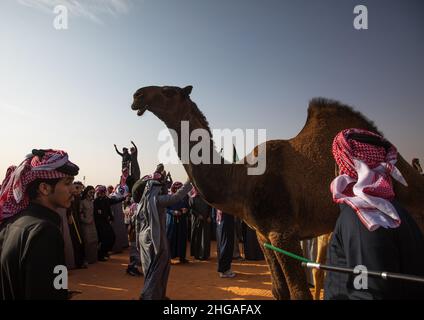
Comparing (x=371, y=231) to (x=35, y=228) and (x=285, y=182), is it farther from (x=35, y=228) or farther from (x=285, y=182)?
(x=285, y=182)

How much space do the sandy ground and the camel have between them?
10.3 feet

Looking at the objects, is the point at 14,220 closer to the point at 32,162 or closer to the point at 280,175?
the point at 32,162

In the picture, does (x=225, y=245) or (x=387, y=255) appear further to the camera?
(x=225, y=245)

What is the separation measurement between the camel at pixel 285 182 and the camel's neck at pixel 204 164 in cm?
1

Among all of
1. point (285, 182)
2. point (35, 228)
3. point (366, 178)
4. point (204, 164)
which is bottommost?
point (35, 228)

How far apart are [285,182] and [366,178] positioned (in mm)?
1974

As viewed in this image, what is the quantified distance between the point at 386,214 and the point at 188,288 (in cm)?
619

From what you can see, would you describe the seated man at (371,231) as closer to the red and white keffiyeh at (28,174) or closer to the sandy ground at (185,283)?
the red and white keffiyeh at (28,174)

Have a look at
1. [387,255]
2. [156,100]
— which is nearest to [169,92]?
[156,100]

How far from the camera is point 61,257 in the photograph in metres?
1.93

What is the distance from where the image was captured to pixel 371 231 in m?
1.76

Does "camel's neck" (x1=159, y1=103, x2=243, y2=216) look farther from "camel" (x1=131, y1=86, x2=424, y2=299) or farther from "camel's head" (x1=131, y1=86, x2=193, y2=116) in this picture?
"camel's head" (x1=131, y1=86, x2=193, y2=116)

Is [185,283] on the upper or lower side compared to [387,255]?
lower

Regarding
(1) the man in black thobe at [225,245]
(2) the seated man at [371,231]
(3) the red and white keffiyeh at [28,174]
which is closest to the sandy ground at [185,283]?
(1) the man in black thobe at [225,245]
